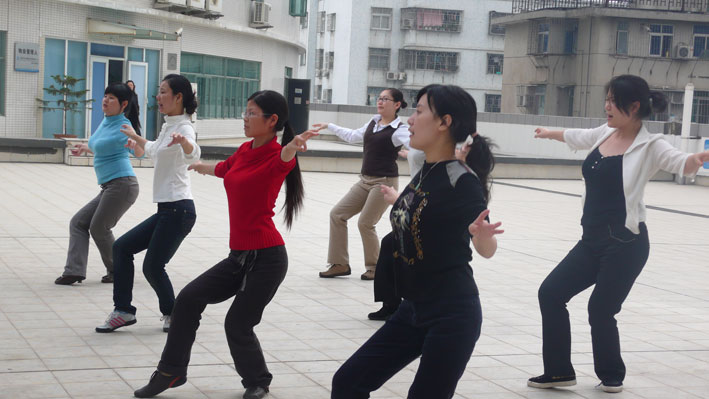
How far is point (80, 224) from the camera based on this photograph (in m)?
8.09

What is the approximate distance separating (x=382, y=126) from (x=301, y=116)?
2768cm

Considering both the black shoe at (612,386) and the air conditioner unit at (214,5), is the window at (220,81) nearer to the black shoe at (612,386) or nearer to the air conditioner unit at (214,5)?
the air conditioner unit at (214,5)

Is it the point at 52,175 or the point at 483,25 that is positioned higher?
→ the point at 483,25

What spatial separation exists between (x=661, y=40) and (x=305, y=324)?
3706 cm

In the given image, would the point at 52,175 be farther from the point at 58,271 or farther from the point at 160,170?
the point at 160,170

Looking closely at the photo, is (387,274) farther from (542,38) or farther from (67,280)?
(542,38)

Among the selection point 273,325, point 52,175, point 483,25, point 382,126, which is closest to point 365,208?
point 382,126

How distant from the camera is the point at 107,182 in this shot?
766 cm

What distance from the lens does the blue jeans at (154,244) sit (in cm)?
620

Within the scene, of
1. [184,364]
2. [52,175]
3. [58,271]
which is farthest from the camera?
[52,175]

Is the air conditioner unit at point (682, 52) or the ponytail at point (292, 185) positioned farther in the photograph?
the air conditioner unit at point (682, 52)

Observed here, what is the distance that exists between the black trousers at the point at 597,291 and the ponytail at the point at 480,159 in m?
1.90

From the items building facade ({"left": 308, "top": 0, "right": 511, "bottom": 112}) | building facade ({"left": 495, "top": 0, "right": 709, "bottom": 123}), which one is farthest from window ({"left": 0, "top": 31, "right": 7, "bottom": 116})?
building facade ({"left": 308, "top": 0, "right": 511, "bottom": 112})

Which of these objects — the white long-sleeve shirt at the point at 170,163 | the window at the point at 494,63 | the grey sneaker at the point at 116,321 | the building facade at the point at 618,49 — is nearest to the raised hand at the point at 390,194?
the white long-sleeve shirt at the point at 170,163
